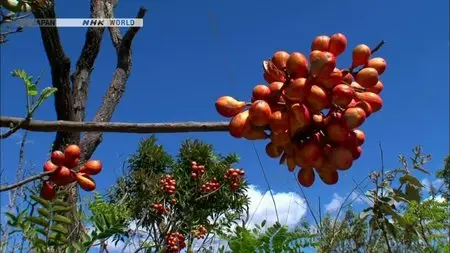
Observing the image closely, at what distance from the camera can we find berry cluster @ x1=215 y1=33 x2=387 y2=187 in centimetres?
67

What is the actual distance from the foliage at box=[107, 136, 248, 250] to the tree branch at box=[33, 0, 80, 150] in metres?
1.35

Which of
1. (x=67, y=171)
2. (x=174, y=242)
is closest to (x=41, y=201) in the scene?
(x=67, y=171)

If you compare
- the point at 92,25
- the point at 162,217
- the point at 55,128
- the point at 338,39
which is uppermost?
the point at 92,25

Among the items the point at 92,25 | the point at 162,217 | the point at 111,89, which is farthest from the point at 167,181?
the point at 92,25

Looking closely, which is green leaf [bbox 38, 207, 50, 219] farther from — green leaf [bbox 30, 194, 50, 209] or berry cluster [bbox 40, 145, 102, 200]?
berry cluster [bbox 40, 145, 102, 200]

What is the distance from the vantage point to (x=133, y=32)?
18.7ft

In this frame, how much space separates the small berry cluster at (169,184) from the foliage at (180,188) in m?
0.06

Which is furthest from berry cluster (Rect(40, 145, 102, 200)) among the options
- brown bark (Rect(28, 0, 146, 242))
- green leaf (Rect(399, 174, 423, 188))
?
brown bark (Rect(28, 0, 146, 242))

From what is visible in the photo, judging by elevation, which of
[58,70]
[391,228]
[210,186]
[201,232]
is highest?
[210,186]

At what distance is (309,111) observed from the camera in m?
0.68

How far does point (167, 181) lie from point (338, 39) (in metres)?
6.52

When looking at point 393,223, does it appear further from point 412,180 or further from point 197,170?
point 197,170

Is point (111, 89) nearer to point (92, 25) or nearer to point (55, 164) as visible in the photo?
point (92, 25)

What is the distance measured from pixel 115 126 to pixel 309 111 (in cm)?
24
